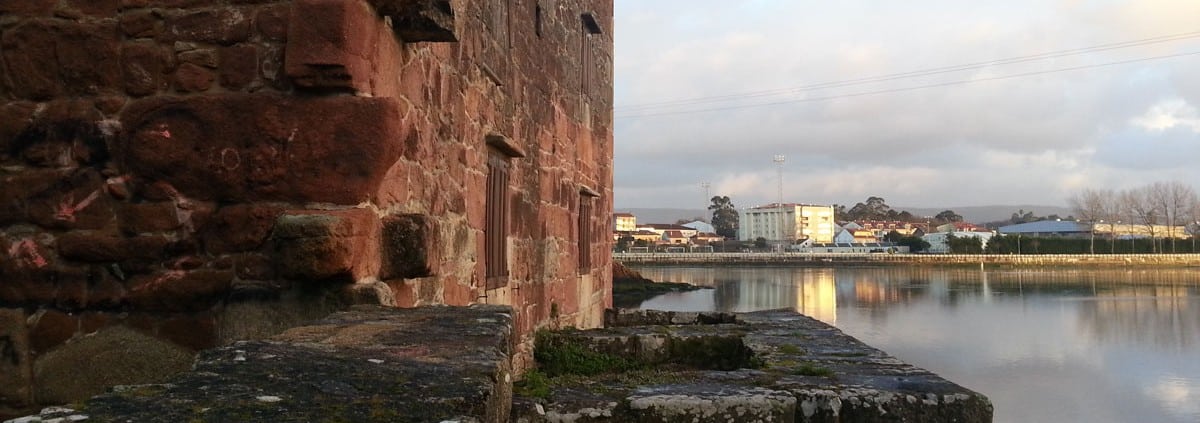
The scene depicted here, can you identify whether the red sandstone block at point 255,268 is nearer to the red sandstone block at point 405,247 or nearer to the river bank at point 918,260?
the red sandstone block at point 405,247

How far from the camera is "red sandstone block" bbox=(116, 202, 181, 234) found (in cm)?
321

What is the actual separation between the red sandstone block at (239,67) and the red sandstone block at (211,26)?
5 centimetres

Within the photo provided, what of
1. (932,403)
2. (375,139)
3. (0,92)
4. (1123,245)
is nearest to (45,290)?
(0,92)

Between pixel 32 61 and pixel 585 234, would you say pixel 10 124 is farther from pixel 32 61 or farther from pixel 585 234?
pixel 585 234

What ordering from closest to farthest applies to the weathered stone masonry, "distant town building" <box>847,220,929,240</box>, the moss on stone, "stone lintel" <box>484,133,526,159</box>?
the weathered stone masonry < "stone lintel" <box>484,133,526,159</box> < the moss on stone < "distant town building" <box>847,220,929,240</box>

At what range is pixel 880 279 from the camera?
6034 centimetres

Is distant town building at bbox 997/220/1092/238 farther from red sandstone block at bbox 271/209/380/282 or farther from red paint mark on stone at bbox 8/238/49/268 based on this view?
red paint mark on stone at bbox 8/238/49/268

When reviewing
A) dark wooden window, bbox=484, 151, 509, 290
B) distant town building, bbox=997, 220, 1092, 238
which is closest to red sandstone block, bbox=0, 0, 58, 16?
dark wooden window, bbox=484, 151, 509, 290

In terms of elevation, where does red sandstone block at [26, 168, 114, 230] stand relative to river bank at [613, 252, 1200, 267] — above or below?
above

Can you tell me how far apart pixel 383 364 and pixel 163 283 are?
1.63m

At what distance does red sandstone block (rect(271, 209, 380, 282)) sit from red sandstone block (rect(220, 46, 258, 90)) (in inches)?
21.5

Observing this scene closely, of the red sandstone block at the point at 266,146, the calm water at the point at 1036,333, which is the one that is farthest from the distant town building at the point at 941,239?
the red sandstone block at the point at 266,146

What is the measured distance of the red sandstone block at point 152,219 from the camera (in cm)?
321

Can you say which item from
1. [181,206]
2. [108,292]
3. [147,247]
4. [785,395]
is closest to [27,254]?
[108,292]
